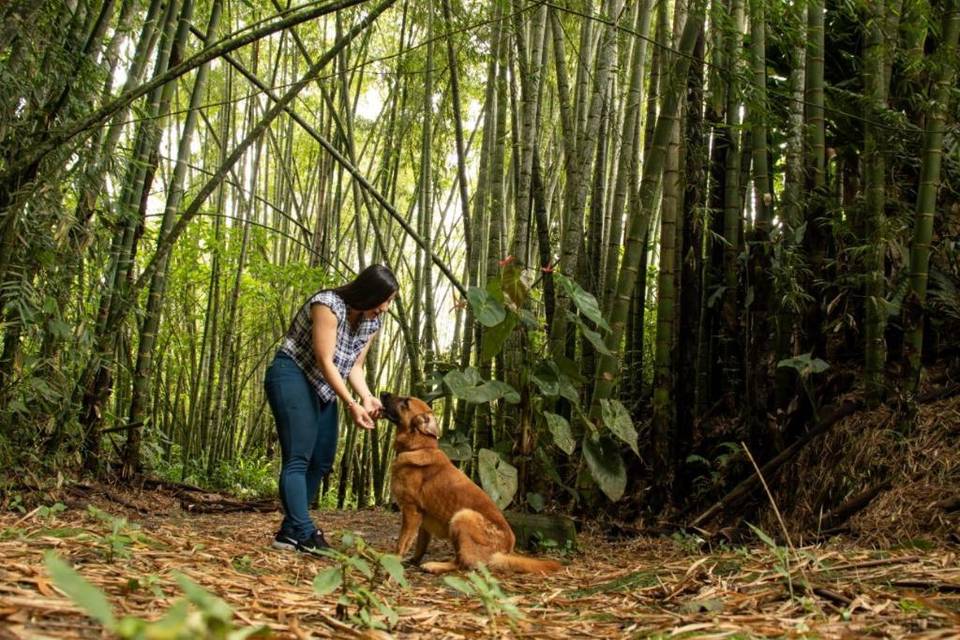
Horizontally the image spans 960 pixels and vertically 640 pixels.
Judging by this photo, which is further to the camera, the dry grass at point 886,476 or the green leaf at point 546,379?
the green leaf at point 546,379

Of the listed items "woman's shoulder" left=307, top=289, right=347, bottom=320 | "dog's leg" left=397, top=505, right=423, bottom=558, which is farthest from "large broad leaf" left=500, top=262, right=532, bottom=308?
"dog's leg" left=397, top=505, right=423, bottom=558

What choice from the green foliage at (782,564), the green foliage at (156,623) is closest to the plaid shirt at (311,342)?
the green foliage at (782,564)

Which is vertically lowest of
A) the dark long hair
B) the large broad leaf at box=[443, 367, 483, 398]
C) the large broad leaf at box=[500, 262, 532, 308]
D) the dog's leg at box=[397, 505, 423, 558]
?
the dog's leg at box=[397, 505, 423, 558]

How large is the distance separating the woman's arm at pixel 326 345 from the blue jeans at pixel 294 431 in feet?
0.55

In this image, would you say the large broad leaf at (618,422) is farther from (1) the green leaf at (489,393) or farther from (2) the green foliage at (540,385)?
(1) the green leaf at (489,393)

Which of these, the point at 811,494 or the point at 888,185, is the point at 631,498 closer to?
the point at 811,494

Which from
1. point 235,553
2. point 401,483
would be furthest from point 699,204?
point 235,553

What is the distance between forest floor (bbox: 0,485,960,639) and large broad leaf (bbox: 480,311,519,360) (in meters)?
1.12

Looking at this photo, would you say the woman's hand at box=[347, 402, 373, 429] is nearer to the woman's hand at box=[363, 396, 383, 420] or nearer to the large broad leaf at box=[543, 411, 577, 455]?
the woman's hand at box=[363, 396, 383, 420]

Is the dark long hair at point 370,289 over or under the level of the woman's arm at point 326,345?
over

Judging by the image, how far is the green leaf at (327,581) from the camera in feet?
5.01

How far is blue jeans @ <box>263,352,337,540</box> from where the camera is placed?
3.38 m

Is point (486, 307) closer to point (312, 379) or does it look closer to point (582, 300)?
point (582, 300)

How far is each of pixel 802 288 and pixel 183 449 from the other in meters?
7.12
